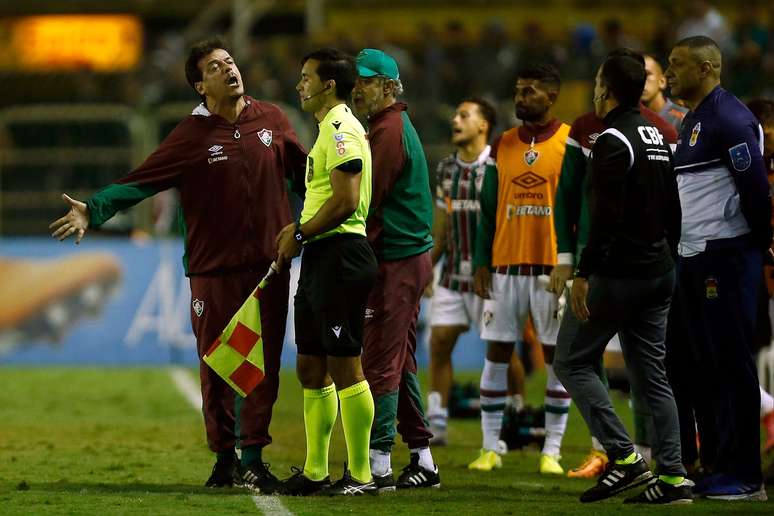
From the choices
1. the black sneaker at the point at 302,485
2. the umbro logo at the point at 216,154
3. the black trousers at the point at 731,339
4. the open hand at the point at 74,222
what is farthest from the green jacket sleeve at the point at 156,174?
the black trousers at the point at 731,339

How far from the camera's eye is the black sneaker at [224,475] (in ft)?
29.8

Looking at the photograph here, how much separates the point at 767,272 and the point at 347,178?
3317 millimetres

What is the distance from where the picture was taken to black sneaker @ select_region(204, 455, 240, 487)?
29.8ft

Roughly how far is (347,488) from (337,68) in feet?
7.55

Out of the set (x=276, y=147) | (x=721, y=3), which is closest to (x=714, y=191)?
(x=276, y=147)

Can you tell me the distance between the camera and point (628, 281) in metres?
8.15

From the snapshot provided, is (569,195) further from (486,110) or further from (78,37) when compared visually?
(78,37)

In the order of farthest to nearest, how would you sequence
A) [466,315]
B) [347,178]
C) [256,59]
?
1. [256,59]
2. [466,315]
3. [347,178]

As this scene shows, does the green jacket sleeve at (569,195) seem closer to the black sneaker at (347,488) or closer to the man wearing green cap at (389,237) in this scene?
the man wearing green cap at (389,237)

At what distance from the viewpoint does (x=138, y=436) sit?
12.3 metres

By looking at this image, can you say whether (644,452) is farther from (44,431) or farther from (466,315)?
(44,431)

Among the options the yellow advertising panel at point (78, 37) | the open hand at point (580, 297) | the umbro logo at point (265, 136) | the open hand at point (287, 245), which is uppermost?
the yellow advertising panel at point (78, 37)

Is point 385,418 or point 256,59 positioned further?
point 256,59

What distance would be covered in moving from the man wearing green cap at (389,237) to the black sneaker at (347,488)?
0.88 feet
